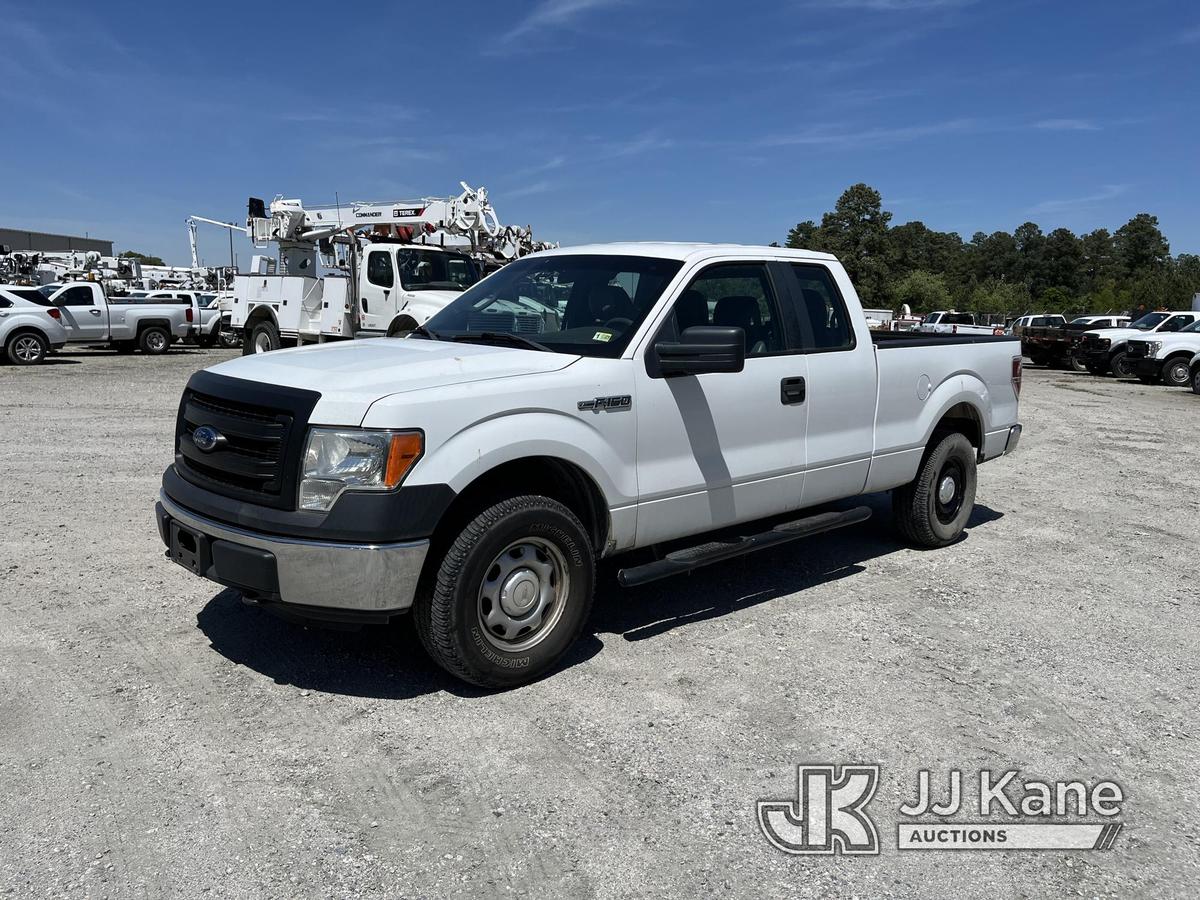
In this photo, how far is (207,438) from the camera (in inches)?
165

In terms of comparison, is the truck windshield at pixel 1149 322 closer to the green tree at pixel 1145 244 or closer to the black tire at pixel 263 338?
the black tire at pixel 263 338

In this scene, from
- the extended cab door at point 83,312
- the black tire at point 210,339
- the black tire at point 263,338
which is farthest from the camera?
the black tire at point 210,339

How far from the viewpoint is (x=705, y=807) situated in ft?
11.3

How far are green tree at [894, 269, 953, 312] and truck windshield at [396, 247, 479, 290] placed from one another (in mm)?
68093

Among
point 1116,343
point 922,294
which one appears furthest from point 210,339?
point 922,294

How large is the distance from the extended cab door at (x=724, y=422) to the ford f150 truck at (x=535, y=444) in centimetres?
1

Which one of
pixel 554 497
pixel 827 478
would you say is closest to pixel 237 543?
pixel 554 497

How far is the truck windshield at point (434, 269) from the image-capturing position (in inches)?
663

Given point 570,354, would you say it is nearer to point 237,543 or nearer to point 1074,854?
point 237,543

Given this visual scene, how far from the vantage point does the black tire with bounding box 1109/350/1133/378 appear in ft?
81.4

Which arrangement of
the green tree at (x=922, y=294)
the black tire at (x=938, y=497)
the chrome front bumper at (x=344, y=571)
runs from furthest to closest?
the green tree at (x=922, y=294)
the black tire at (x=938, y=497)
the chrome front bumper at (x=344, y=571)

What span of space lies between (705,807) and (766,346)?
2.77 m

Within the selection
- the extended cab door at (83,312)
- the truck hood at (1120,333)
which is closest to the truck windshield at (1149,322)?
the truck hood at (1120,333)

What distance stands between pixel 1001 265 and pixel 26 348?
444ft
